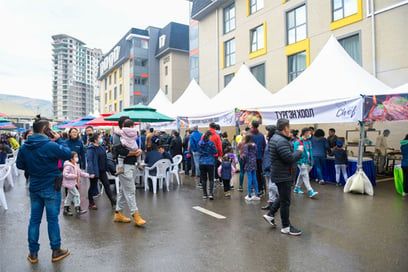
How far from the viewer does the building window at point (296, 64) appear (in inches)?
627

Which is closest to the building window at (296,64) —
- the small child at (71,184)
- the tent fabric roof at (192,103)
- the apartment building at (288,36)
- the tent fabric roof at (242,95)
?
the apartment building at (288,36)

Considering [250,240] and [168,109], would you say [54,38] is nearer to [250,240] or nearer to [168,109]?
[168,109]

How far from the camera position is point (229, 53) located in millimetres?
21828

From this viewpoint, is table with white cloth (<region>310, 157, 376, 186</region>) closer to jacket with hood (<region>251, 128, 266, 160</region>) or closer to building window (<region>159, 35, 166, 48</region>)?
jacket with hood (<region>251, 128, 266, 160</region>)

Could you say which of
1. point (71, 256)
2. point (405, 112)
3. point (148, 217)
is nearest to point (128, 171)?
point (148, 217)

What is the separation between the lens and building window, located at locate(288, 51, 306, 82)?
15.9m

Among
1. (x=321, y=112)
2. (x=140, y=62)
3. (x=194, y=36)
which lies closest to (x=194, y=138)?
(x=321, y=112)

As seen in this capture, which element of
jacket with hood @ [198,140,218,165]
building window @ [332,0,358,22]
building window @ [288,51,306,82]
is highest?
building window @ [332,0,358,22]

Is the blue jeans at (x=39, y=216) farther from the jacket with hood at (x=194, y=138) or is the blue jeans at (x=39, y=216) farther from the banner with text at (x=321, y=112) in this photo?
the banner with text at (x=321, y=112)

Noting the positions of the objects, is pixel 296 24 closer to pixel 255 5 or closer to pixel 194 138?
pixel 255 5

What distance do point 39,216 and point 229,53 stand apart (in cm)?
1988

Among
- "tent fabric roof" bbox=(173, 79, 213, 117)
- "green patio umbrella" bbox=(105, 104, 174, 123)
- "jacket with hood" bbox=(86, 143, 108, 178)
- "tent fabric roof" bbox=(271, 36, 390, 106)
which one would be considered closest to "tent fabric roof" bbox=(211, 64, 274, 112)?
"tent fabric roof" bbox=(173, 79, 213, 117)

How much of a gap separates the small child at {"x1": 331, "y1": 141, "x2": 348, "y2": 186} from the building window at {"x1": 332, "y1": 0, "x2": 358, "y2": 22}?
8.20m

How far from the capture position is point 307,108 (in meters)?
8.74
